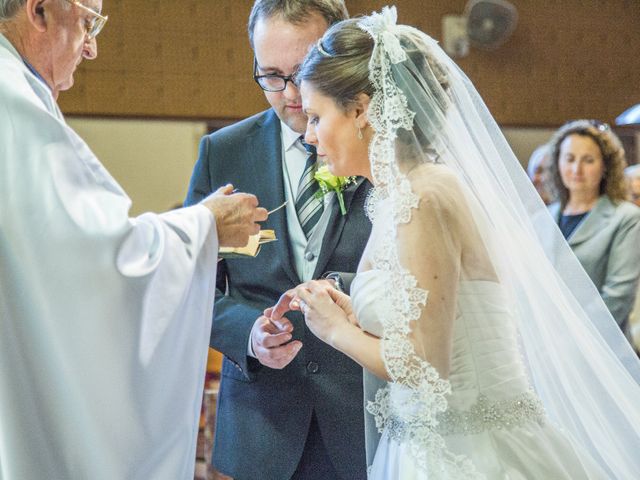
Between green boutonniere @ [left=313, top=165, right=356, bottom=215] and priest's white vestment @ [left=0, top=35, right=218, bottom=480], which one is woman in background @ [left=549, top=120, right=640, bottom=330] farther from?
priest's white vestment @ [left=0, top=35, right=218, bottom=480]

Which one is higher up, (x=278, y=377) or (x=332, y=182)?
(x=332, y=182)

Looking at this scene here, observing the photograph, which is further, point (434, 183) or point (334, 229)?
point (334, 229)

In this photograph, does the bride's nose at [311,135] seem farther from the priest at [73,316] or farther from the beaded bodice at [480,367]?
the priest at [73,316]

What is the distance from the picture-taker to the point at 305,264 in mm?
2762

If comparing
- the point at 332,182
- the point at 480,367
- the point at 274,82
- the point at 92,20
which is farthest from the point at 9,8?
the point at 480,367

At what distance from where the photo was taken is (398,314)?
2.26 m

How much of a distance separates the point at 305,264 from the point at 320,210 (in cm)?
17

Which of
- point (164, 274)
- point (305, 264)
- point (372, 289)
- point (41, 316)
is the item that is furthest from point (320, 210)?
point (41, 316)

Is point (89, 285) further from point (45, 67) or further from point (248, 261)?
point (248, 261)

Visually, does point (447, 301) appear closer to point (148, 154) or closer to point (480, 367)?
point (480, 367)

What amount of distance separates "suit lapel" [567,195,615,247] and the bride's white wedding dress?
249cm

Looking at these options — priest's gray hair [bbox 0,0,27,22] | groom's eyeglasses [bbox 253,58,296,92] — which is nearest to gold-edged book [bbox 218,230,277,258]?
groom's eyeglasses [bbox 253,58,296,92]

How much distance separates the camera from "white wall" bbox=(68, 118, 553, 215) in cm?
714

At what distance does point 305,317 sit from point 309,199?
0.49m
